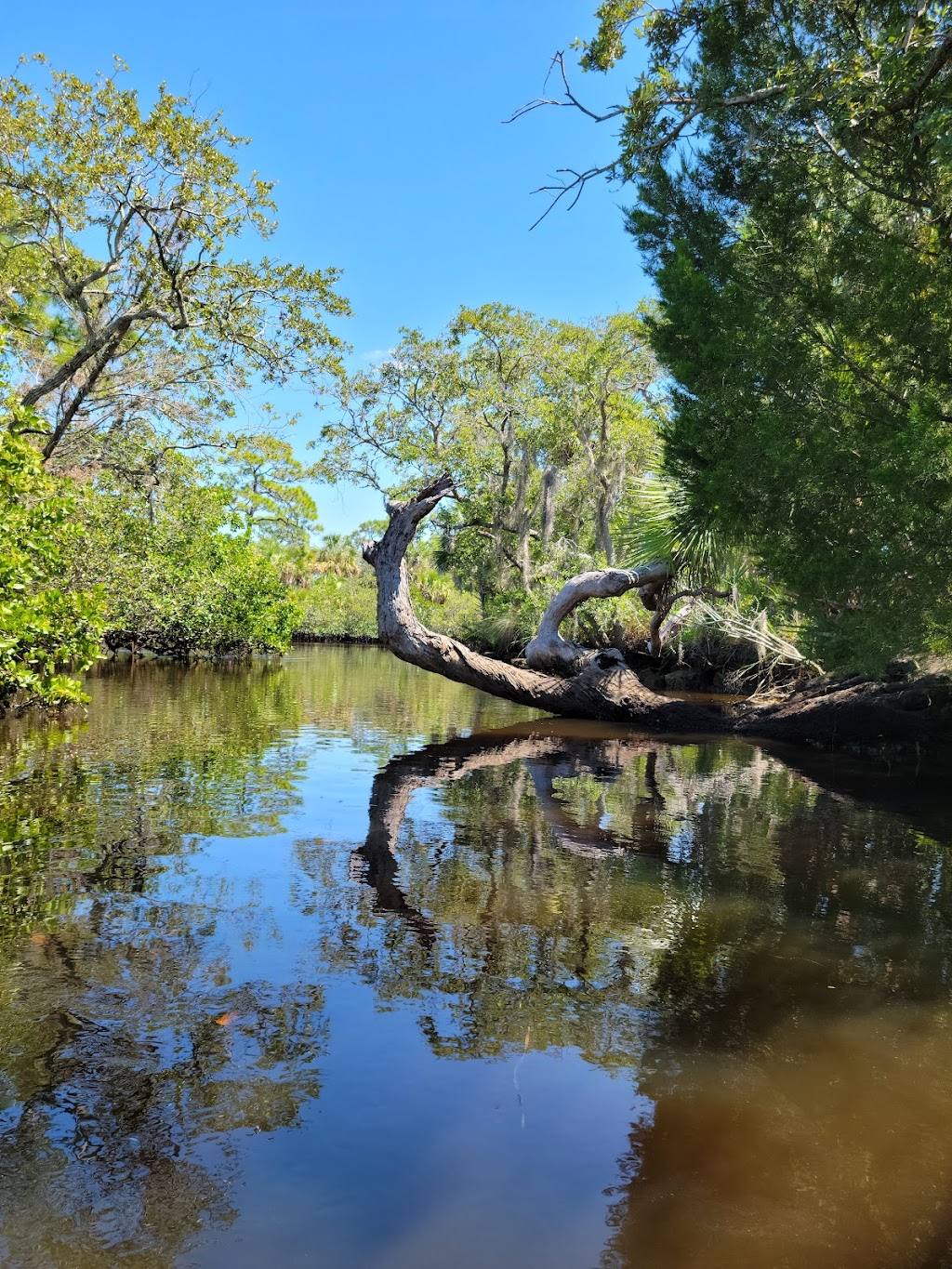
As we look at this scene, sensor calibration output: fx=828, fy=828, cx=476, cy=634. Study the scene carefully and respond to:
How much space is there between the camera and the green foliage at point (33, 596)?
7.60 m

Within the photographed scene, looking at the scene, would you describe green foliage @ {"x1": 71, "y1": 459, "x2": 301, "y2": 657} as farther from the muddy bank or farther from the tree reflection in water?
the muddy bank

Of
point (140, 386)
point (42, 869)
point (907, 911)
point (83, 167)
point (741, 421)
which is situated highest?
point (83, 167)

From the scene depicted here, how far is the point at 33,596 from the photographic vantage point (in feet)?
28.3

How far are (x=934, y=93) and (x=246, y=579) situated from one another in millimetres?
22250

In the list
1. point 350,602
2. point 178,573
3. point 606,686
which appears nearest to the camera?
point 606,686

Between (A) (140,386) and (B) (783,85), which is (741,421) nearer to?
(B) (783,85)

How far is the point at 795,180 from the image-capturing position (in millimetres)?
7402

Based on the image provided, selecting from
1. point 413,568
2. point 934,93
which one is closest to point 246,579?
point 934,93

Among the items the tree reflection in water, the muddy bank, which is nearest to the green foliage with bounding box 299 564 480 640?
the muddy bank

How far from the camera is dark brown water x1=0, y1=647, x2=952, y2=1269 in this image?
2201mm

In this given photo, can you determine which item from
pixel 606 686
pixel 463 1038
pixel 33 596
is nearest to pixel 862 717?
pixel 606 686

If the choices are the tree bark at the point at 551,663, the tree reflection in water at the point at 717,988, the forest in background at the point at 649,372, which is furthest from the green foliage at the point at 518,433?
the tree reflection in water at the point at 717,988

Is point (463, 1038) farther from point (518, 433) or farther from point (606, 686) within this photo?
point (518, 433)

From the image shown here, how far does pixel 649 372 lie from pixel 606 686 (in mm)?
13709
